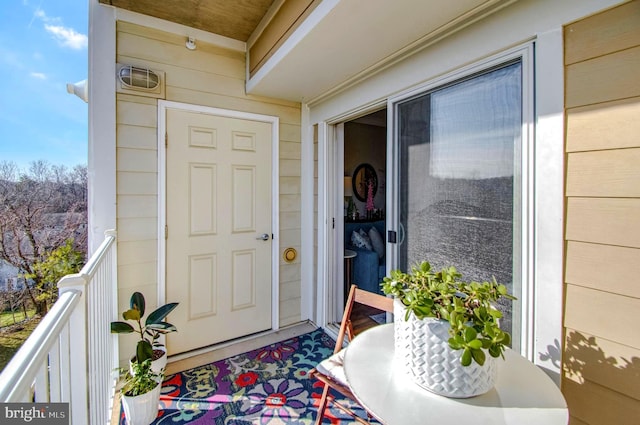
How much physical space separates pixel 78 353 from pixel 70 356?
0.03m

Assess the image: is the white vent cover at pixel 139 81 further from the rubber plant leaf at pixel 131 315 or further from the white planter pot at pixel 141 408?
the white planter pot at pixel 141 408

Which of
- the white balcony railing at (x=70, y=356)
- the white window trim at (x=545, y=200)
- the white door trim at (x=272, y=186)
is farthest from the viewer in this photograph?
the white door trim at (x=272, y=186)

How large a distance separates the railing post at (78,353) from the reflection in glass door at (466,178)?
1688mm

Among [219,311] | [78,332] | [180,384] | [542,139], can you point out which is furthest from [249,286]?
A: [542,139]

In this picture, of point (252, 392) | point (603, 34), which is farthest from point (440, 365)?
point (252, 392)

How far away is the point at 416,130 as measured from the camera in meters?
1.83

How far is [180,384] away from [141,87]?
7.29 feet

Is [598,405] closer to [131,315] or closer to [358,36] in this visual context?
[358,36]

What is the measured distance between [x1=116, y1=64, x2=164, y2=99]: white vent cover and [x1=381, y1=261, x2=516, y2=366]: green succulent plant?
2291 millimetres

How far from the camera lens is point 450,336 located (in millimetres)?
817

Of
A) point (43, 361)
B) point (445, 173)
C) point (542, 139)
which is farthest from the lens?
point (445, 173)

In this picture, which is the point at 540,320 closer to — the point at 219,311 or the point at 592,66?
the point at 592,66

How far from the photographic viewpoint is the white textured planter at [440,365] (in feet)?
2.70

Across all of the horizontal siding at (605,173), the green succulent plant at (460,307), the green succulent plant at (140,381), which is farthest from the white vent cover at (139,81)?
the horizontal siding at (605,173)
